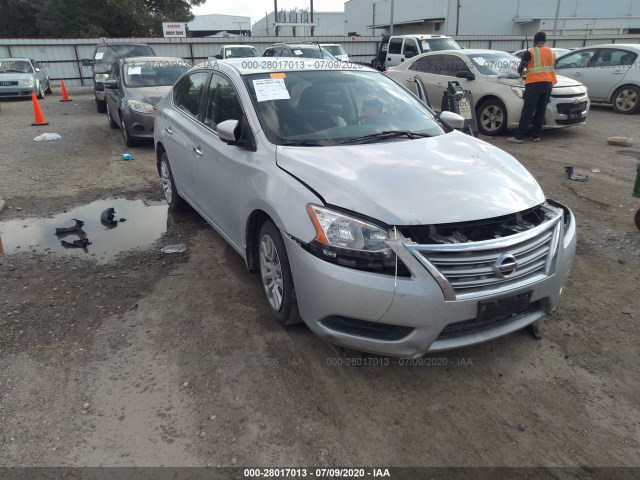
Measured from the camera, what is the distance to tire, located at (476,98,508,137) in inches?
384

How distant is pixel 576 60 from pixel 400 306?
1336 centimetres

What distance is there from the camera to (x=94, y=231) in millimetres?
5250

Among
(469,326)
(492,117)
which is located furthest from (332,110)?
(492,117)

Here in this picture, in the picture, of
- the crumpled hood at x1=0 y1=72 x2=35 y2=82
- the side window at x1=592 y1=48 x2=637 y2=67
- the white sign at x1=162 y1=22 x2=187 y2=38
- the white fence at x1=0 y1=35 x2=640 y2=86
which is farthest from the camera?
the white sign at x1=162 y1=22 x2=187 y2=38

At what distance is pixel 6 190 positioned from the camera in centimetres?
669

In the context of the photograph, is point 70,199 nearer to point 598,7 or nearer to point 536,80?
point 536,80

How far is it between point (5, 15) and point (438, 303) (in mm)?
44403

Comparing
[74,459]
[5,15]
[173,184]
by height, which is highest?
[5,15]

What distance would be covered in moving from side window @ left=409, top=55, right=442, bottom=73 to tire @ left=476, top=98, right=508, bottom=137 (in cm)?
146

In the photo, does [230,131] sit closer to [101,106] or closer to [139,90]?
[139,90]

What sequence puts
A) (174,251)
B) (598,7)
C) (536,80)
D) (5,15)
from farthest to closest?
(598,7) → (5,15) → (536,80) → (174,251)

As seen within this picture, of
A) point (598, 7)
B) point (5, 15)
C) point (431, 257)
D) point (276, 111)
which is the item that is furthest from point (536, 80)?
point (598, 7)

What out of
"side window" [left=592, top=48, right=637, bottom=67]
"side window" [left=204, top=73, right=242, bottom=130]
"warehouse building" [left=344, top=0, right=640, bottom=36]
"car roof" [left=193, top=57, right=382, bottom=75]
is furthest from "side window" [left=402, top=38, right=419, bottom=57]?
"warehouse building" [left=344, top=0, right=640, bottom=36]

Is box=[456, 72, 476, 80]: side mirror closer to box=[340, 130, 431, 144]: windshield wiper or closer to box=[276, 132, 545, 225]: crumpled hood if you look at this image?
box=[340, 130, 431, 144]: windshield wiper
